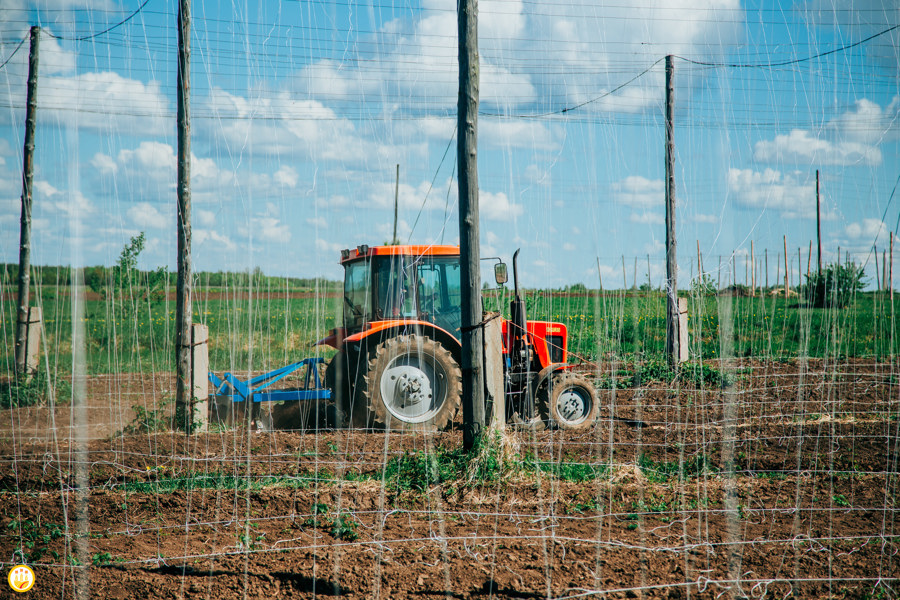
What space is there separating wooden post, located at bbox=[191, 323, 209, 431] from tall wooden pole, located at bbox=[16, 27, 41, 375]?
5510 millimetres

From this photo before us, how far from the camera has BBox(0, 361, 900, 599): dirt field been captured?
3.11 meters

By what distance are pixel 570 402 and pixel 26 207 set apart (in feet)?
30.9

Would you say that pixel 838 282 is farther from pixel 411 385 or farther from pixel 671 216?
pixel 411 385

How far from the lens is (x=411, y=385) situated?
6.71m

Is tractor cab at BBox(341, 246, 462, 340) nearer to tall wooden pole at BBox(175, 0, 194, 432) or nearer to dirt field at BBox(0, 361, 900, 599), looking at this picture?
dirt field at BBox(0, 361, 900, 599)

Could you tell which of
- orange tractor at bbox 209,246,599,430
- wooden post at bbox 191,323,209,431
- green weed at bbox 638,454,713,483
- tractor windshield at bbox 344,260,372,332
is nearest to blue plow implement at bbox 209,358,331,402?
orange tractor at bbox 209,246,599,430

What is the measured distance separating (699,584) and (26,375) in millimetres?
10473

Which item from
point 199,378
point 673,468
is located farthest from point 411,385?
point 673,468

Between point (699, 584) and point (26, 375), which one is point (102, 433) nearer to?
point (26, 375)

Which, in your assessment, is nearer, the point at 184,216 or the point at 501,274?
the point at 501,274

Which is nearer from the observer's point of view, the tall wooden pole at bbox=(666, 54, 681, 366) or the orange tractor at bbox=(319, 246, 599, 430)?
the orange tractor at bbox=(319, 246, 599, 430)

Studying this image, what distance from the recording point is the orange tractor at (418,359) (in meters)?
6.59

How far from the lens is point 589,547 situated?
3.55 meters

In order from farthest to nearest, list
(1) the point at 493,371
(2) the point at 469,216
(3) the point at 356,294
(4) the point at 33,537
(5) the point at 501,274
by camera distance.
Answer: (3) the point at 356,294 → (5) the point at 501,274 → (1) the point at 493,371 → (2) the point at 469,216 → (4) the point at 33,537
